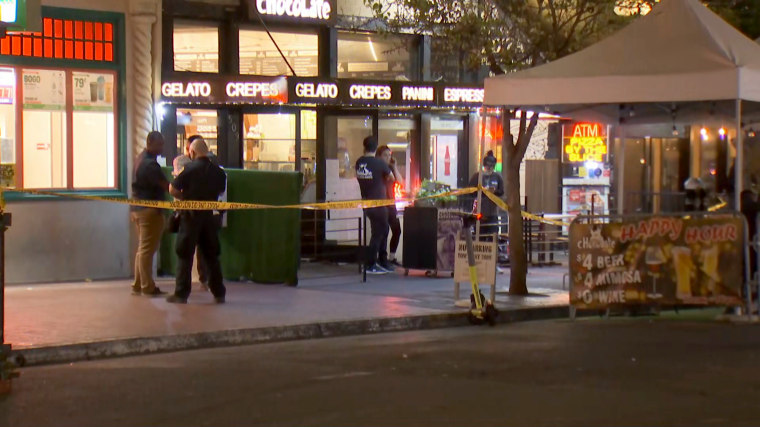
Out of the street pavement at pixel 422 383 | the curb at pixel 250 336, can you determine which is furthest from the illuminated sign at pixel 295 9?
the street pavement at pixel 422 383

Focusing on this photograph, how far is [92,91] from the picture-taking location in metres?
15.3

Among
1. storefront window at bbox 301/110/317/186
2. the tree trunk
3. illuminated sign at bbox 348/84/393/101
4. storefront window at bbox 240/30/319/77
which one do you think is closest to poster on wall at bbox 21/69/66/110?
storefront window at bbox 240/30/319/77

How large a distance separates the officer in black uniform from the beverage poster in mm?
4193

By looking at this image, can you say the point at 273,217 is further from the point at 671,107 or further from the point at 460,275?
the point at 671,107

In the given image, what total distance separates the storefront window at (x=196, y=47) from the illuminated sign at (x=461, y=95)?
149 inches

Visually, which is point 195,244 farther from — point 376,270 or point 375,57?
point 375,57

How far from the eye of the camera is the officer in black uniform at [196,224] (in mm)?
12922

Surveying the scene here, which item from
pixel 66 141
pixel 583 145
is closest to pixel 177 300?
pixel 66 141

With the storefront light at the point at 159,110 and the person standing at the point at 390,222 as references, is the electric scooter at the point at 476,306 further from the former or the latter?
the storefront light at the point at 159,110

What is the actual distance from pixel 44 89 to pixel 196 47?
3606 mm

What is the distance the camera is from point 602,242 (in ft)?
41.9

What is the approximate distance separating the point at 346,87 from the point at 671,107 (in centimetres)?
481

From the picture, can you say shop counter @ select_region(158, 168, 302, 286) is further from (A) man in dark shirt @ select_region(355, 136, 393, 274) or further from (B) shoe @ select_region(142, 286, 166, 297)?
(A) man in dark shirt @ select_region(355, 136, 393, 274)

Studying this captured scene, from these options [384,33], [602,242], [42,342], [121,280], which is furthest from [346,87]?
[42,342]
